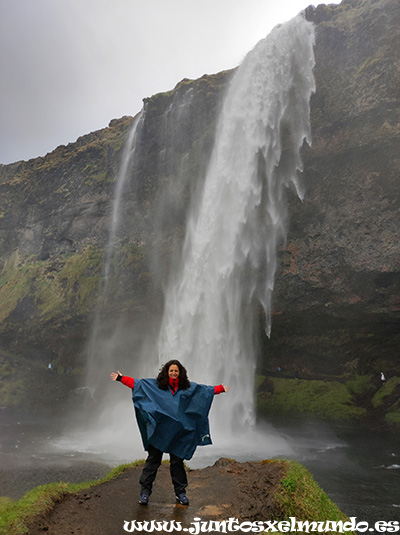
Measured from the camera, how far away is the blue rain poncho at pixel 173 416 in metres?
5.38

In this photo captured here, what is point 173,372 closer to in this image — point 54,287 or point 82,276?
point 82,276

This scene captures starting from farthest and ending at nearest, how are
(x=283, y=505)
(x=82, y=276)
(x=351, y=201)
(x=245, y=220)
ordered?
(x=82, y=276), (x=245, y=220), (x=351, y=201), (x=283, y=505)

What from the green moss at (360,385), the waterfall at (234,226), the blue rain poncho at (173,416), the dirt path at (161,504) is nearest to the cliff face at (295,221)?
the waterfall at (234,226)

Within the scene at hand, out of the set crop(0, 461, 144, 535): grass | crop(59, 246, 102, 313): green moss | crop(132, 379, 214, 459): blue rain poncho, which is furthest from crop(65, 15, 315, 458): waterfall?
crop(132, 379, 214, 459): blue rain poncho

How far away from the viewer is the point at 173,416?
17.7ft

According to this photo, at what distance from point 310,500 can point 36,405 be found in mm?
28440

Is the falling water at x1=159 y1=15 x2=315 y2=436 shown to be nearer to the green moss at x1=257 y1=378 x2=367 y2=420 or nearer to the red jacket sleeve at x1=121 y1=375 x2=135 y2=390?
the green moss at x1=257 y1=378 x2=367 y2=420

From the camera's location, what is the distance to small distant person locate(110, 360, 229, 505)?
17.7 ft

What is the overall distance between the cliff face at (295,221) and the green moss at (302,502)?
19.7 meters

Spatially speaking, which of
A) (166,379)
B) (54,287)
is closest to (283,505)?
(166,379)

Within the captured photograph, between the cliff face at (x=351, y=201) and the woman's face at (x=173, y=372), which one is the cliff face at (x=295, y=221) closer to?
the cliff face at (x=351, y=201)

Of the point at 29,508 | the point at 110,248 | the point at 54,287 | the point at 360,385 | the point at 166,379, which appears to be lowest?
the point at 29,508

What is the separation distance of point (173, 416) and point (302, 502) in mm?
2537

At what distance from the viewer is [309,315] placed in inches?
1051
